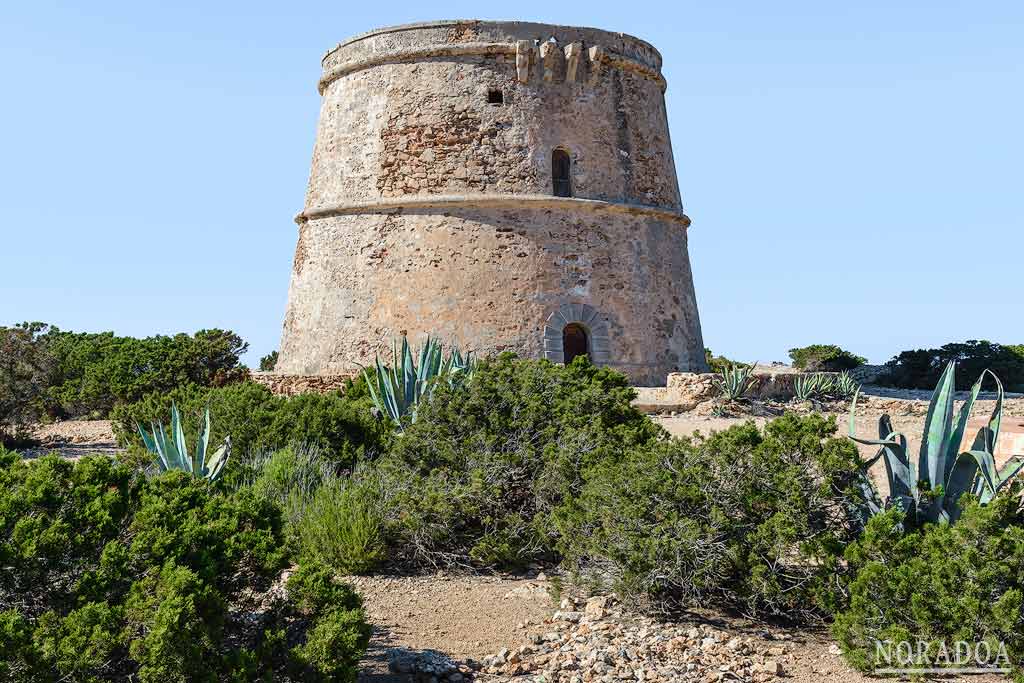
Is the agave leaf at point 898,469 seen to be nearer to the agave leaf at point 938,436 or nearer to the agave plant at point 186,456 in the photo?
the agave leaf at point 938,436

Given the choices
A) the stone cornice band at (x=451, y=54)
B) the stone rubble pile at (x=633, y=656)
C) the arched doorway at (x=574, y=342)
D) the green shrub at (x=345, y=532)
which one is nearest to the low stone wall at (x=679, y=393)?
the arched doorway at (x=574, y=342)

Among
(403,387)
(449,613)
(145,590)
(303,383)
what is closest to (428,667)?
(449,613)

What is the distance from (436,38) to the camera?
40.4 ft

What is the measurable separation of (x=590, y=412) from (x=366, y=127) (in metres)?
7.46

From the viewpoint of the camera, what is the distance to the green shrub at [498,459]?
5.36 metres

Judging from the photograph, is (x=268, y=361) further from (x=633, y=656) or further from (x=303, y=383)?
(x=633, y=656)

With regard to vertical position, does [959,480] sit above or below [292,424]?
below

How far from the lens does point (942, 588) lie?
3570mm

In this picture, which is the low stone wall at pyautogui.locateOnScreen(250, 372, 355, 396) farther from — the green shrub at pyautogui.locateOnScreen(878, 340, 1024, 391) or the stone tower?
the green shrub at pyautogui.locateOnScreen(878, 340, 1024, 391)

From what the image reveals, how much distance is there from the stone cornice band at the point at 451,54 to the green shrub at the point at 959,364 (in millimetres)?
11481

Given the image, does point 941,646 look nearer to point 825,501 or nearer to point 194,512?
point 825,501

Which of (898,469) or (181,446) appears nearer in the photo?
(898,469)

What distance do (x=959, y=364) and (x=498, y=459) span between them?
19021 mm

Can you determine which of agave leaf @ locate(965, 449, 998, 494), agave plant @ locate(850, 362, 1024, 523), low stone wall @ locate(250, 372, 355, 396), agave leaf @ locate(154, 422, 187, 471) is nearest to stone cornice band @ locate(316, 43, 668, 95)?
low stone wall @ locate(250, 372, 355, 396)
